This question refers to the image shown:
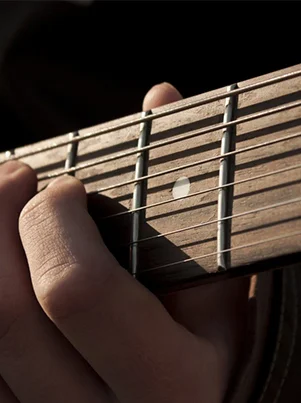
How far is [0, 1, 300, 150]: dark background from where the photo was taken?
1.27 meters

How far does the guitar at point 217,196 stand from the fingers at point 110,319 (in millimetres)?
48

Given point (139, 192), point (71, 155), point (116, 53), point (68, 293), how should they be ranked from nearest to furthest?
point (68, 293)
point (139, 192)
point (71, 155)
point (116, 53)

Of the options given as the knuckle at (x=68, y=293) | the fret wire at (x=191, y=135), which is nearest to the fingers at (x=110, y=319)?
the knuckle at (x=68, y=293)

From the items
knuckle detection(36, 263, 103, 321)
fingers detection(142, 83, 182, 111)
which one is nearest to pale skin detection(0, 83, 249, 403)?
knuckle detection(36, 263, 103, 321)

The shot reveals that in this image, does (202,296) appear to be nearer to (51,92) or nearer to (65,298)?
(65,298)

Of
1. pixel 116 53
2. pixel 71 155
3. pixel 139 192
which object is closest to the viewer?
pixel 139 192

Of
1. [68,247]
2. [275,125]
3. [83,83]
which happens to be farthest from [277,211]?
[83,83]

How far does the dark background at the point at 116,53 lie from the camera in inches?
50.1

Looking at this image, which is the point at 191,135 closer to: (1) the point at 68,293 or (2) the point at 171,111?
(2) the point at 171,111

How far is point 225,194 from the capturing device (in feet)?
2.59

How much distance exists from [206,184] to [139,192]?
92mm

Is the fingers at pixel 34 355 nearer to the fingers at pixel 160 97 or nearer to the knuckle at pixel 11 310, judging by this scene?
the knuckle at pixel 11 310

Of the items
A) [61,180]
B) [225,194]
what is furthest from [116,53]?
[225,194]

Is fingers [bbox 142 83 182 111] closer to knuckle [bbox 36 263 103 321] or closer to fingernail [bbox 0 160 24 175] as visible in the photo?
fingernail [bbox 0 160 24 175]
